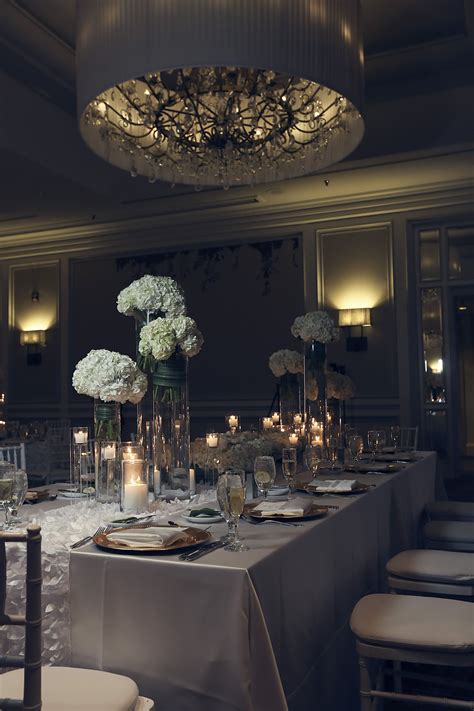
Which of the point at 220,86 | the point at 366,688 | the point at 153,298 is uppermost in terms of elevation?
the point at 220,86

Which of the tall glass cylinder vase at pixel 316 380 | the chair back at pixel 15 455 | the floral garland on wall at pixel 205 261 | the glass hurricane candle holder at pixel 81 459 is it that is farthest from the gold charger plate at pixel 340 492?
the floral garland on wall at pixel 205 261

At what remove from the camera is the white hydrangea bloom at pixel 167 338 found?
2.78m

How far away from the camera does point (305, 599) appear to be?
207 cm

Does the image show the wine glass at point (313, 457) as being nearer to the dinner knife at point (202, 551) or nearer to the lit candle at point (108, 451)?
the lit candle at point (108, 451)

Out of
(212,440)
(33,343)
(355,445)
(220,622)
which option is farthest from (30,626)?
(33,343)

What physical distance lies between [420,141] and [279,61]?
4.36m

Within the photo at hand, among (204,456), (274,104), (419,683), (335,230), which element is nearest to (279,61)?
(274,104)

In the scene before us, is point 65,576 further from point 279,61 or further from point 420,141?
point 420,141

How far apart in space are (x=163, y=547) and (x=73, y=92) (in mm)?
5726

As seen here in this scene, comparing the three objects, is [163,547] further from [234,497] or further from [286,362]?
[286,362]

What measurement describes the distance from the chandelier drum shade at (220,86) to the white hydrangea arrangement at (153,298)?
32.8 inches

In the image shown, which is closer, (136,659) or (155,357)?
(136,659)

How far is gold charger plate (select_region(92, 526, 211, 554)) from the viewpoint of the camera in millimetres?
1854

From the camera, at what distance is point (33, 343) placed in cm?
1038
